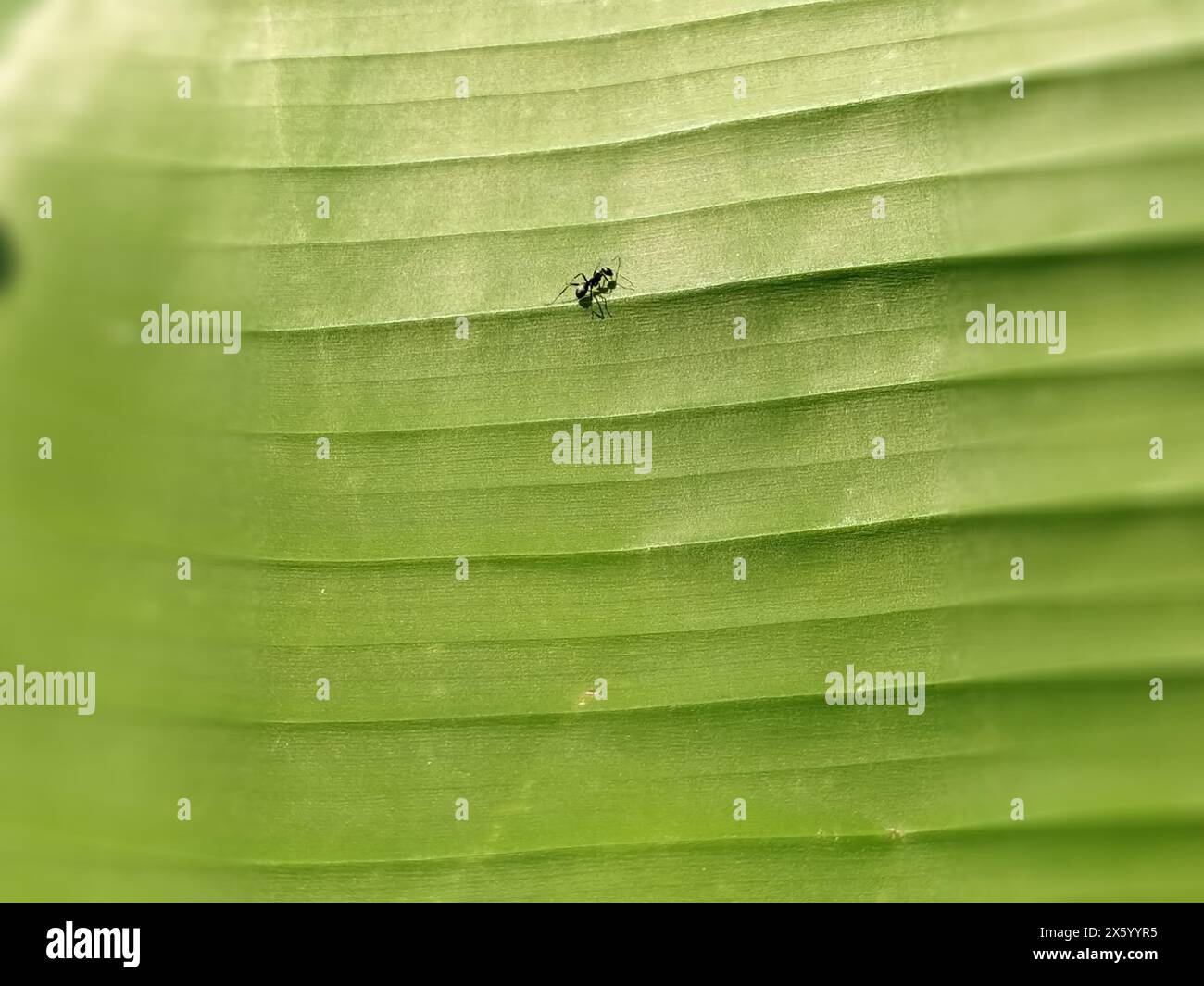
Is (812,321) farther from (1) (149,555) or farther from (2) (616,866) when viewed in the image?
(1) (149,555)
